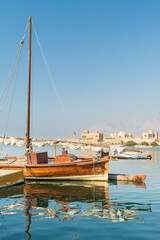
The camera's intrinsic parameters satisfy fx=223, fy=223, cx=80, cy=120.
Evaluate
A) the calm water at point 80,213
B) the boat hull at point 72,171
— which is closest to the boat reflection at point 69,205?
the calm water at point 80,213

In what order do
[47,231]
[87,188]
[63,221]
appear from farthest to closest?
[87,188]
[63,221]
[47,231]

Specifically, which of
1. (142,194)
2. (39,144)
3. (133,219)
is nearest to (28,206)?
(133,219)

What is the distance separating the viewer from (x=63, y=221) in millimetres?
9383

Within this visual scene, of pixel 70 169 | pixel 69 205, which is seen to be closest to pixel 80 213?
pixel 69 205

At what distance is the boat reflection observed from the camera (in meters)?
10.1

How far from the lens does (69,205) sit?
12.0m

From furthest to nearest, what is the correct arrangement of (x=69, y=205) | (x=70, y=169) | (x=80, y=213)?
(x=70, y=169)
(x=69, y=205)
(x=80, y=213)

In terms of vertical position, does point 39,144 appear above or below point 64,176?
above

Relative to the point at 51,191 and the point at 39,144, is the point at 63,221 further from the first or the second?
the point at 39,144

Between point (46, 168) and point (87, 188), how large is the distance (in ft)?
14.7

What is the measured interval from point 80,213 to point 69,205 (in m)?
1.63

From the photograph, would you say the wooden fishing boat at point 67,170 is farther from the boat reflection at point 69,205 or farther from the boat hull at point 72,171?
the boat reflection at point 69,205

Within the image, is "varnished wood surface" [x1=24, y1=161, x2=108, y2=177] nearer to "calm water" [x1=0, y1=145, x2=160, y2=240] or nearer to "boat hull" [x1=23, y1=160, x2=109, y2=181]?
"boat hull" [x1=23, y1=160, x2=109, y2=181]

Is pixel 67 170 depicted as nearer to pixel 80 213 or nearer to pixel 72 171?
pixel 72 171
